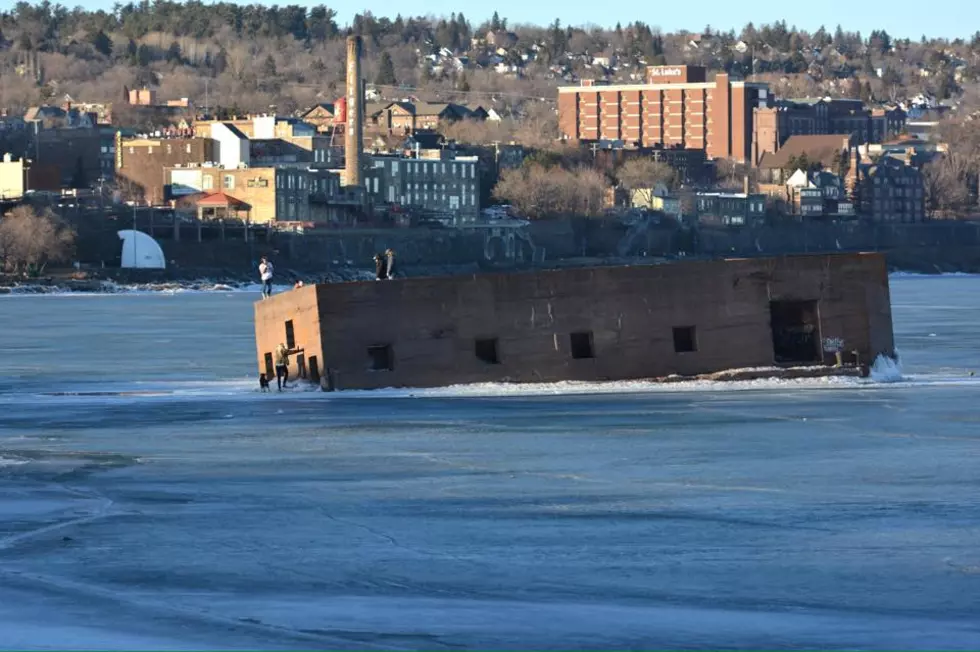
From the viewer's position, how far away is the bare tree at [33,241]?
13725 centimetres

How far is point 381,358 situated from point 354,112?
134 metres

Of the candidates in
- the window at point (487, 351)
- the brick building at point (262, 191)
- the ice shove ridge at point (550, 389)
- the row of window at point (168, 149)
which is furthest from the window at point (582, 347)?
the row of window at point (168, 149)

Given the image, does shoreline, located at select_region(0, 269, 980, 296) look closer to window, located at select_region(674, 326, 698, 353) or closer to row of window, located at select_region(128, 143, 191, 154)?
row of window, located at select_region(128, 143, 191, 154)

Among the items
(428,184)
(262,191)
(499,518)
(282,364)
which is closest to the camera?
(499,518)

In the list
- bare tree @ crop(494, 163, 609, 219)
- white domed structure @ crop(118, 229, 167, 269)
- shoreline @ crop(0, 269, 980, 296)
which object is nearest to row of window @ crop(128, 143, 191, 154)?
bare tree @ crop(494, 163, 609, 219)

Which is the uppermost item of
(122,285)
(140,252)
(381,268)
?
(381,268)

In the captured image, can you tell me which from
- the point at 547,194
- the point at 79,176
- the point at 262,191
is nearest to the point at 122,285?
the point at 262,191

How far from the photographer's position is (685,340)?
3472 cm

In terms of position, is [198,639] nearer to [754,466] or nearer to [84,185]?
[754,466]

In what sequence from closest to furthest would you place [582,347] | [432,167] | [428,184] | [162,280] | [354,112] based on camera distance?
[582,347] < [162,280] < [354,112] < [428,184] < [432,167]

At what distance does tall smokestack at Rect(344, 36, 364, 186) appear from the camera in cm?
16362

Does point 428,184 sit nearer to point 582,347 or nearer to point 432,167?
point 432,167

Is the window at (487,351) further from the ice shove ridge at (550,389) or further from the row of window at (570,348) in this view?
the ice shove ridge at (550,389)

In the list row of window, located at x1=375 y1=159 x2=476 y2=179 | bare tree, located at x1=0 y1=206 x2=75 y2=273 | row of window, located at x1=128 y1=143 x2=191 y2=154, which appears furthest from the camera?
row of window, located at x1=375 y1=159 x2=476 y2=179
